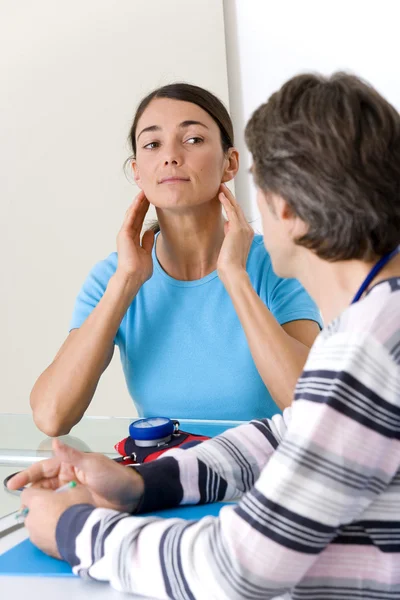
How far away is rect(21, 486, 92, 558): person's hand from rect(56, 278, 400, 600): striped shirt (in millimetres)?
78

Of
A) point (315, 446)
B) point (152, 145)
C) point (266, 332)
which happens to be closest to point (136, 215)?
point (152, 145)

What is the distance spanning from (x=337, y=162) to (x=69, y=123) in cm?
236

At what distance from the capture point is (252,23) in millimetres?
2930

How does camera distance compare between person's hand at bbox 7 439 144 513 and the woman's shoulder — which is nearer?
person's hand at bbox 7 439 144 513

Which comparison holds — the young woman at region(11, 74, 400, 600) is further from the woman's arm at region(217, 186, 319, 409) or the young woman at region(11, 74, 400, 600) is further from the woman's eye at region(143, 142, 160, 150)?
the woman's eye at region(143, 142, 160, 150)

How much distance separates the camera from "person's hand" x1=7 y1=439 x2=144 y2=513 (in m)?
0.92

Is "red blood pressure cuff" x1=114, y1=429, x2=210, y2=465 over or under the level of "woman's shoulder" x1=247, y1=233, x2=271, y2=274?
under

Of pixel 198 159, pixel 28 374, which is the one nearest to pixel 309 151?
pixel 198 159

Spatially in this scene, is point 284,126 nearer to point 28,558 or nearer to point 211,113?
point 28,558

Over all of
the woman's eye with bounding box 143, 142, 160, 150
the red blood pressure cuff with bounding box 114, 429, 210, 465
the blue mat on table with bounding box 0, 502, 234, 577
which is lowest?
the red blood pressure cuff with bounding box 114, 429, 210, 465

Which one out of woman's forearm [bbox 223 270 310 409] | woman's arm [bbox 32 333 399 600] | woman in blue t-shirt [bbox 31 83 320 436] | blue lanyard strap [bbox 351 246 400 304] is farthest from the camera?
woman in blue t-shirt [bbox 31 83 320 436]

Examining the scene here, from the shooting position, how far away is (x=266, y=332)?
5.02ft

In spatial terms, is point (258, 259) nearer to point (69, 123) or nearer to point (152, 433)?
point (152, 433)

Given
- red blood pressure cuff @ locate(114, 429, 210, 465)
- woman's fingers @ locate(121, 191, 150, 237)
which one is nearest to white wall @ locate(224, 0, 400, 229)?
woman's fingers @ locate(121, 191, 150, 237)
